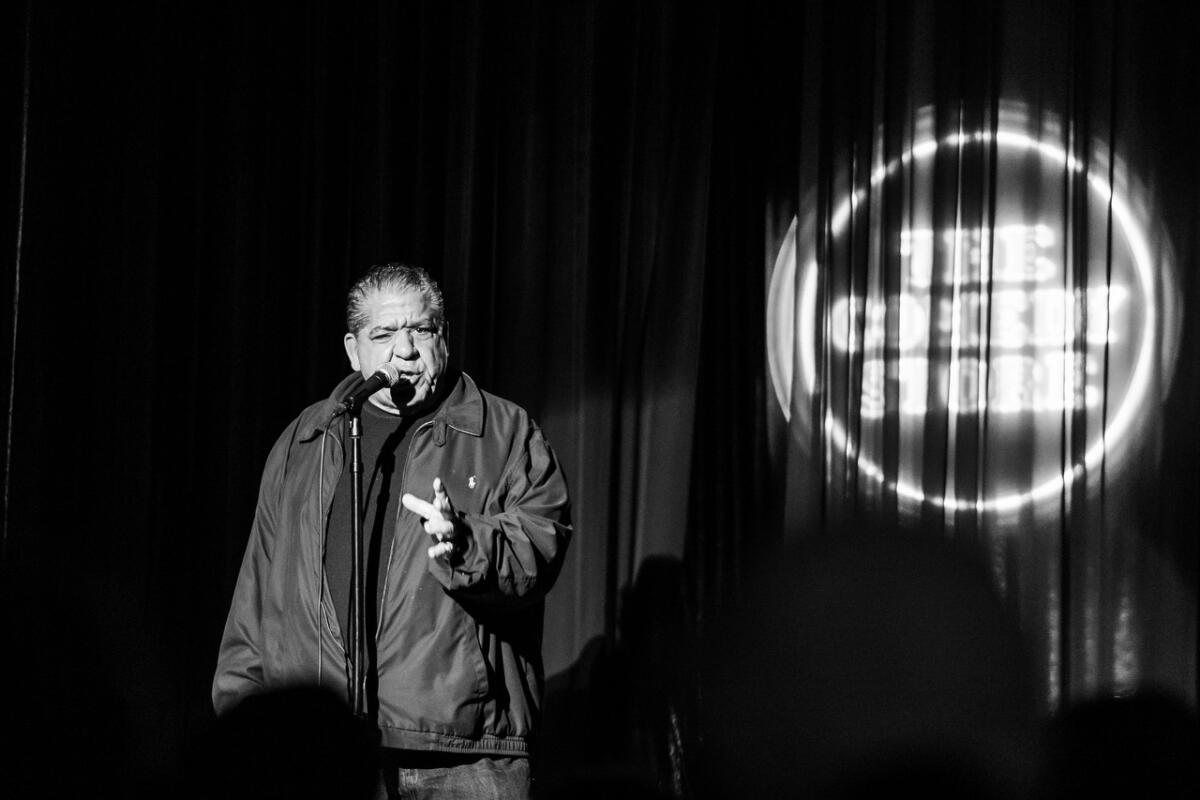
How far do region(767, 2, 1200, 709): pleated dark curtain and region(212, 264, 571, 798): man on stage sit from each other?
4.78 feet

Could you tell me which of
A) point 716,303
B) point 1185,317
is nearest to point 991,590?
point 1185,317

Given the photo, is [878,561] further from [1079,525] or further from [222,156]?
[222,156]

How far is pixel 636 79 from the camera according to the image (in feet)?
13.6

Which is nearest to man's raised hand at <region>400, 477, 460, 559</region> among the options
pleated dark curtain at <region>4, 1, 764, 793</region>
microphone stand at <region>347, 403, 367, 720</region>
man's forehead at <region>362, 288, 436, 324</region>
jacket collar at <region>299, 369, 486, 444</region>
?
microphone stand at <region>347, 403, 367, 720</region>

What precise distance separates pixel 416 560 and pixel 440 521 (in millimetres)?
290

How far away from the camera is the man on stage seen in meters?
2.43

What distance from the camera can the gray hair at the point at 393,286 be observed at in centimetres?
279

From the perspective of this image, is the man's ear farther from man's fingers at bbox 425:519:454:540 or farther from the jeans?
the jeans

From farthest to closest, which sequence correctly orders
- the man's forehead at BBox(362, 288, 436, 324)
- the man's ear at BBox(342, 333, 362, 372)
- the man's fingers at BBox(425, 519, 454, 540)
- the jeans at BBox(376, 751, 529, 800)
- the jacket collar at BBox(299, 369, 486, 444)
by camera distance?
the man's ear at BBox(342, 333, 362, 372) < the man's forehead at BBox(362, 288, 436, 324) < the jacket collar at BBox(299, 369, 486, 444) < the jeans at BBox(376, 751, 529, 800) < the man's fingers at BBox(425, 519, 454, 540)

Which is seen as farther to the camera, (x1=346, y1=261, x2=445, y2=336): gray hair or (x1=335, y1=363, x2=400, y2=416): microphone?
(x1=346, y1=261, x2=445, y2=336): gray hair

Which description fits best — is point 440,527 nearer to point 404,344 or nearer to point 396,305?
point 404,344

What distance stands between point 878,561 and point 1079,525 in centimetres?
57

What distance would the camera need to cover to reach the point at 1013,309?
3.76m

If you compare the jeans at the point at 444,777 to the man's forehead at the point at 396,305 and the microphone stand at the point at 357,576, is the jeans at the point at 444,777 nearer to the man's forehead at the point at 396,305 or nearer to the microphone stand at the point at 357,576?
the microphone stand at the point at 357,576
